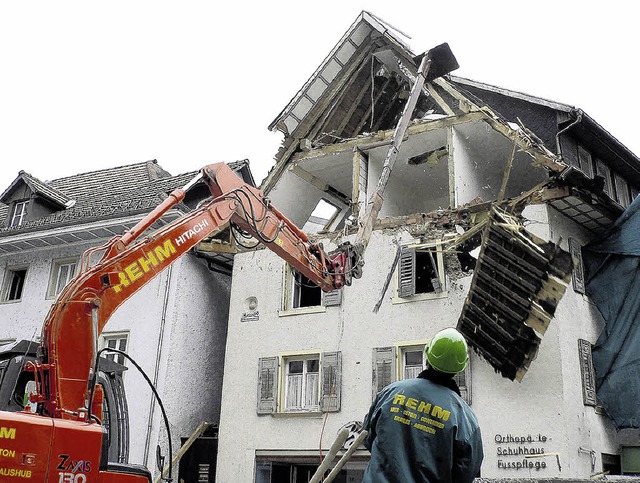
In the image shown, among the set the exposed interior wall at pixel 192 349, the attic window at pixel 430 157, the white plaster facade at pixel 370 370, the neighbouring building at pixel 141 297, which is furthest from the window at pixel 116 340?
the attic window at pixel 430 157

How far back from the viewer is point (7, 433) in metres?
5.97

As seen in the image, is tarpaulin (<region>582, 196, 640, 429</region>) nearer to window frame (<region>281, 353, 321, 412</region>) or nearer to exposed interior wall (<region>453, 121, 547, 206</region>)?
exposed interior wall (<region>453, 121, 547, 206</region>)

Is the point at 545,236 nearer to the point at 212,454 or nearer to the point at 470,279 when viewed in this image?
the point at 470,279

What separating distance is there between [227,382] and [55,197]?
8.54 meters

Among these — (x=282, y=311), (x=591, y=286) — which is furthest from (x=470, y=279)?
(x=282, y=311)

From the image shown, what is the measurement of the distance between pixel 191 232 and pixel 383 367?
819 centimetres

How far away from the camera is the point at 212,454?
18.0m

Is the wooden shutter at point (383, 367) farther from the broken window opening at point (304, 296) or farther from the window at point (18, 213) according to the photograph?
the window at point (18, 213)

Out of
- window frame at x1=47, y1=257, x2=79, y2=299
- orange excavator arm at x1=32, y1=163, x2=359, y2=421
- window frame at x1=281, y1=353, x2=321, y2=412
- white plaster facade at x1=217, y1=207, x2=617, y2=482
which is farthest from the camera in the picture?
window frame at x1=47, y1=257, x2=79, y2=299

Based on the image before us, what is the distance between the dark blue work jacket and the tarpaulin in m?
12.6

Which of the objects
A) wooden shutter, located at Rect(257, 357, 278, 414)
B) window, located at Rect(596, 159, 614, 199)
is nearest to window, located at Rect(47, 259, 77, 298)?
wooden shutter, located at Rect(257, 357, 278, 414)

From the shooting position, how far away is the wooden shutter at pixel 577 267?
52.5 ft

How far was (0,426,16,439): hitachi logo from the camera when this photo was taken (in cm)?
594

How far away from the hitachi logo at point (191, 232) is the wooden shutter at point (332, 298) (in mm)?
8273
